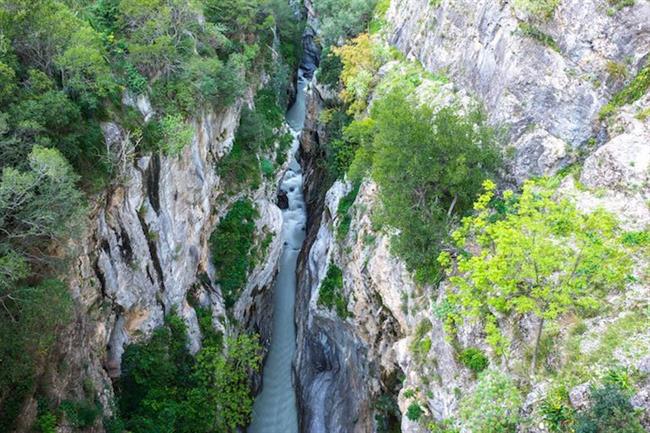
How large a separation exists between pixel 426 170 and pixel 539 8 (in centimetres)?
888

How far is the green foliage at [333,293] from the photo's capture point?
25561mm

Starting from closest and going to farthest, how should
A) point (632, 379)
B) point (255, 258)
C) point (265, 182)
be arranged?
point (632, 379) → point (255, 258) → point (265, 182)

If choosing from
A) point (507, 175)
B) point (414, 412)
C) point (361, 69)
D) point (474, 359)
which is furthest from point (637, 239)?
point (361, 69)

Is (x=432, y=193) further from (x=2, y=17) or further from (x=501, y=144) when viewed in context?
(x=2, y=17)

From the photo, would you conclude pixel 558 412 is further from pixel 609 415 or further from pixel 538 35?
pixel 538 35

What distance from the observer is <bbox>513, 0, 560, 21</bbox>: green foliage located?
63.7 feet

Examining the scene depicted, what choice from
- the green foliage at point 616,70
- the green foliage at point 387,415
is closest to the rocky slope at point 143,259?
the green foliage at point 387,415

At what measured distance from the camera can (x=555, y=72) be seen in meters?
18.9

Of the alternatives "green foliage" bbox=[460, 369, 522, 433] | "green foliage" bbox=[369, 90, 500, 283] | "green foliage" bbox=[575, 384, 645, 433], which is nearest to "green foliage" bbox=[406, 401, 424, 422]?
"green foliage" bbox=[369, 90, 500, 283]

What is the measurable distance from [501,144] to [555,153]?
2058 mm

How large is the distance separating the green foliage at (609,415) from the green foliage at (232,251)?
67.6 ft

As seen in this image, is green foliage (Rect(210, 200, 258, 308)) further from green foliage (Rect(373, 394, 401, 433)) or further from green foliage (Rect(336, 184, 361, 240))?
green foliage (Rect(373, 394, 401, 433))

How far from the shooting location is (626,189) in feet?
49.8

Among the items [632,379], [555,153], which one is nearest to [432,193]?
[555,153]
